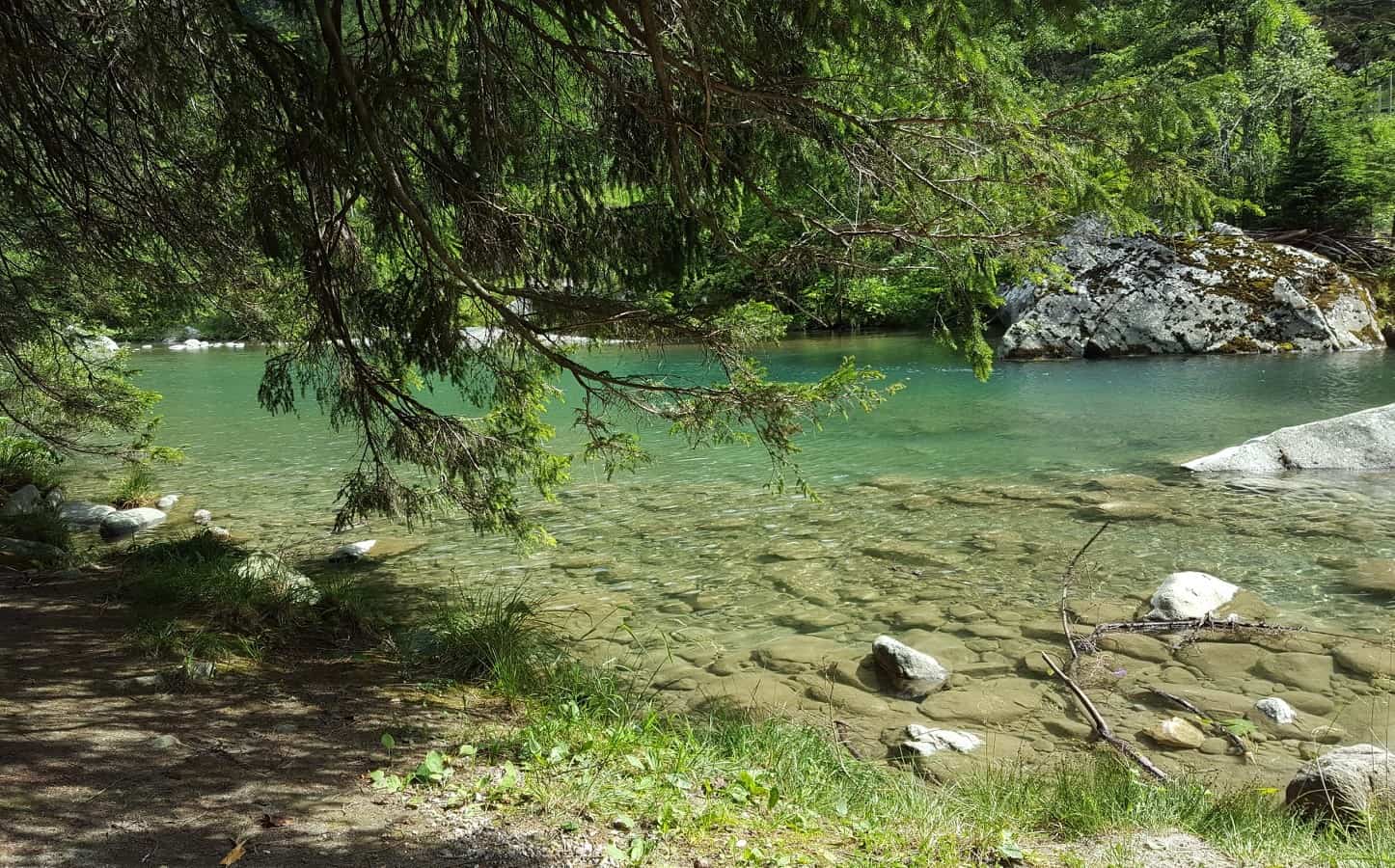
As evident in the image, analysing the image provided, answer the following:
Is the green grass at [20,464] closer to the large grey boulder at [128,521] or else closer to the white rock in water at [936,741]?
the large grey boulder at [128,521]

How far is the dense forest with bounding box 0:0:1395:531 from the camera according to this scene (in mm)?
4238

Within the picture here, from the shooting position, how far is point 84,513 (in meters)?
10.2

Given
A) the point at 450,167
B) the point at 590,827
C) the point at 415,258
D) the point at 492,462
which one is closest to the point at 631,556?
the point at 492,462

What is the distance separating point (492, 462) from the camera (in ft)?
19.4

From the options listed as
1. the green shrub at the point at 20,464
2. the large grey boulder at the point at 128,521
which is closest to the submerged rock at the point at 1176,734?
Answer: the large grey boulder at the point at 128,521

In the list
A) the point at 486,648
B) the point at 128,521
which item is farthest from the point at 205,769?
the point at 128,521

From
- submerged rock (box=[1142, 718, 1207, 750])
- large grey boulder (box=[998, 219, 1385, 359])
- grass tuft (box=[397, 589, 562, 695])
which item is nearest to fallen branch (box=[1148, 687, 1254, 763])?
submerged rock (box=[1142, 718, 1207, 750])

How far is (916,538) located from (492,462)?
4.27 metres

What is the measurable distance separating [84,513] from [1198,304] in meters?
23.3

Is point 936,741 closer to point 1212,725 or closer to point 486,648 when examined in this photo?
point 1212,725

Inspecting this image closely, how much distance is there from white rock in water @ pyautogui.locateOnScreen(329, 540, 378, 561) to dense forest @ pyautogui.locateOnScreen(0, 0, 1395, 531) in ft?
7.26

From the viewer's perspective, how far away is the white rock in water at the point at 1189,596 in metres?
6.01

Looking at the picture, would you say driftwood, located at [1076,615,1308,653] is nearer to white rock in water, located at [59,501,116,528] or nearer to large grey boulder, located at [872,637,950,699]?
large grey boulder, located at [872,637,950,699]

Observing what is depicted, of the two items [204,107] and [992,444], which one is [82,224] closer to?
[204,107]
